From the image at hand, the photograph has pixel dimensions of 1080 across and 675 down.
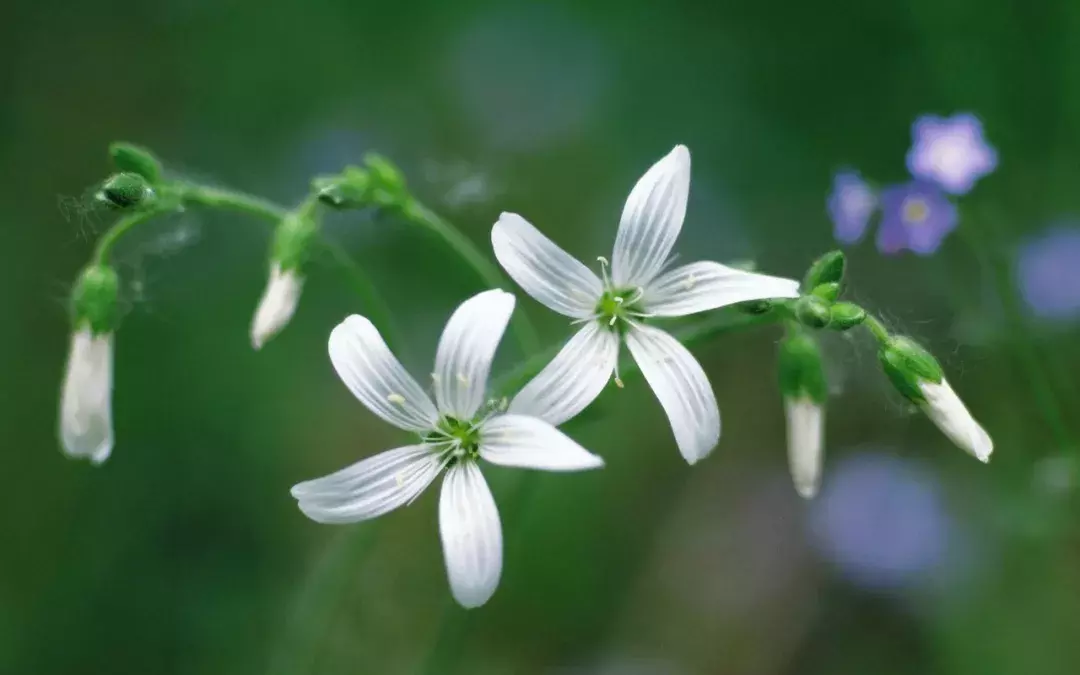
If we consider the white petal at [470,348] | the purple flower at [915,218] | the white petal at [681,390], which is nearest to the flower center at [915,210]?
the purple flower at [915,218]

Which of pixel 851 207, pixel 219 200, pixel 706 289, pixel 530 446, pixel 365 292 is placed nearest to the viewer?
pixel 530 446

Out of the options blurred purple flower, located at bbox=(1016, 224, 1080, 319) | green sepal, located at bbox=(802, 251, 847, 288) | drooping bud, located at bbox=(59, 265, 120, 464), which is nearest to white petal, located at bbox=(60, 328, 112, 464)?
drooping bud, located at bbox=(59, 265, 120, 464)

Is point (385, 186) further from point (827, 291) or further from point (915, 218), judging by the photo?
point (915, 218)

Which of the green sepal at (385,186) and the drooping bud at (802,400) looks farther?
the green sepal at (385,186)

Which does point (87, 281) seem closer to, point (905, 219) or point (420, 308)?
point (420, 308)

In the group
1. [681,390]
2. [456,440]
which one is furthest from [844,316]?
[456,440]

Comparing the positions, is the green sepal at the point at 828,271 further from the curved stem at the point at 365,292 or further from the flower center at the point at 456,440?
the curved stem at the point at 365,292
